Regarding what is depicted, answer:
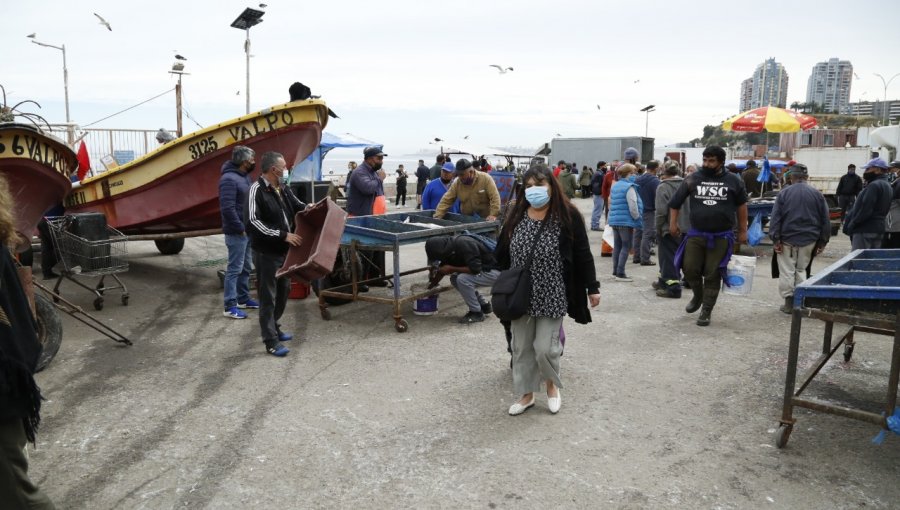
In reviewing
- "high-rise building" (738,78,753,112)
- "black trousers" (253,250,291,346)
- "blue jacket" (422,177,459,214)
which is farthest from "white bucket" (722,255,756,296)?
"high-rise building" (738,78,753,112)

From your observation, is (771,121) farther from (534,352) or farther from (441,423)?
(441,423)

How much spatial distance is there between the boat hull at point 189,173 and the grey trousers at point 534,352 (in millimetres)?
5966

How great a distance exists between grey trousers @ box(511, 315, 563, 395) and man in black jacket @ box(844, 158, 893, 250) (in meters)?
6.14

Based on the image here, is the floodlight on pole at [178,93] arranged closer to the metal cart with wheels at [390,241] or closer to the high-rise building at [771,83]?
the metal cart with wheels at [390,241]

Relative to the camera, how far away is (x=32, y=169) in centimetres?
700

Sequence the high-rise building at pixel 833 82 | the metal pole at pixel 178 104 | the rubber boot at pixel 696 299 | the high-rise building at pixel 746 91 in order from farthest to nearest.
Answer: the high-rise building at pixel 746 91, the high-rise building at pixel 833 82, the metal pole at pixel 178 104, the rubber boot at pixel 696 299

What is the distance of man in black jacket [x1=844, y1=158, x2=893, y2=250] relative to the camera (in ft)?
27.7

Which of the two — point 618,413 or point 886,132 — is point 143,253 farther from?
point 886,132

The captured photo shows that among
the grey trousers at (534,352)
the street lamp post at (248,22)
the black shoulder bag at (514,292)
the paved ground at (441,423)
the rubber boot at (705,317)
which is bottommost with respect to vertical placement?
the paved ground at (441,423)

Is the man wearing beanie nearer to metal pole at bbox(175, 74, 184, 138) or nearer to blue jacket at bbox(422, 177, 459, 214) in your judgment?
blue jacket at bbox(422, 177, 459, 214)

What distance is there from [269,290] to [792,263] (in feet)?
19.8

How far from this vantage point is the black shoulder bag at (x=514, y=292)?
441 centimetres

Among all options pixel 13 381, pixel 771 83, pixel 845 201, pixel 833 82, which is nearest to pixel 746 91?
pixel 771 83

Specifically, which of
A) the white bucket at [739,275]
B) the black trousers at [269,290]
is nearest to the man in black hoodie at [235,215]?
the black trousers at [269,290]
